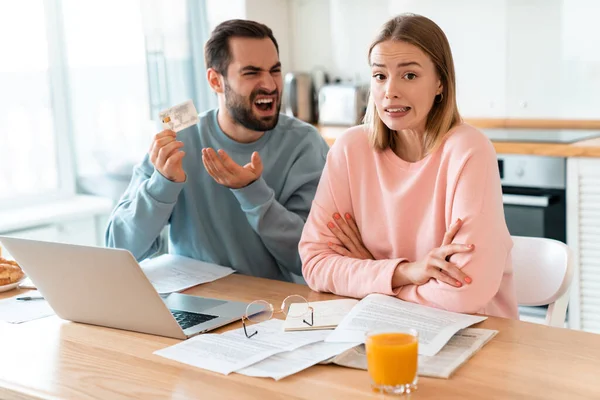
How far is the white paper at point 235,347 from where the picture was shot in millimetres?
1279

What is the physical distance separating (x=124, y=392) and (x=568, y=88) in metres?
2.81

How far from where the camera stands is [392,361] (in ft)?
3.66

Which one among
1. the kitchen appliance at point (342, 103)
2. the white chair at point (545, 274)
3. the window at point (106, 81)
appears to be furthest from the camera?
the kitchen appliance at point (342, 103)

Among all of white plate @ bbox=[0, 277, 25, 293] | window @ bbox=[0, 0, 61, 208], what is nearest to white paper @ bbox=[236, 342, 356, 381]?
white plate @ bbox=[0, 277, 25, 293]

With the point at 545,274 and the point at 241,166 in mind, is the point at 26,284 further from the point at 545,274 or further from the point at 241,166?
the point at 545,274

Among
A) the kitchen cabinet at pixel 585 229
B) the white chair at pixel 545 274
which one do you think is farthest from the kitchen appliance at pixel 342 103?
the white chair at pixel 545 274

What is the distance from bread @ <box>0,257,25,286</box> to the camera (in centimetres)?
180

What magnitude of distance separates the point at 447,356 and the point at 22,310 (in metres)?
0.93

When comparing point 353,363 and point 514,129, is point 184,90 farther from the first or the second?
point 353,363

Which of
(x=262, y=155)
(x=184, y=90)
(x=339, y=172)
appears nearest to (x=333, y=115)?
(x=184, y=90)

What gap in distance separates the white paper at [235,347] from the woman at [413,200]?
249 mm

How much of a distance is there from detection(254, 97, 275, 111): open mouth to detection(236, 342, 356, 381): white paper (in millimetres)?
921

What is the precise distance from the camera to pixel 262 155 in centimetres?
212

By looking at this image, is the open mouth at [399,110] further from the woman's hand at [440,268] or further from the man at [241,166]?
the man at [241,166]
